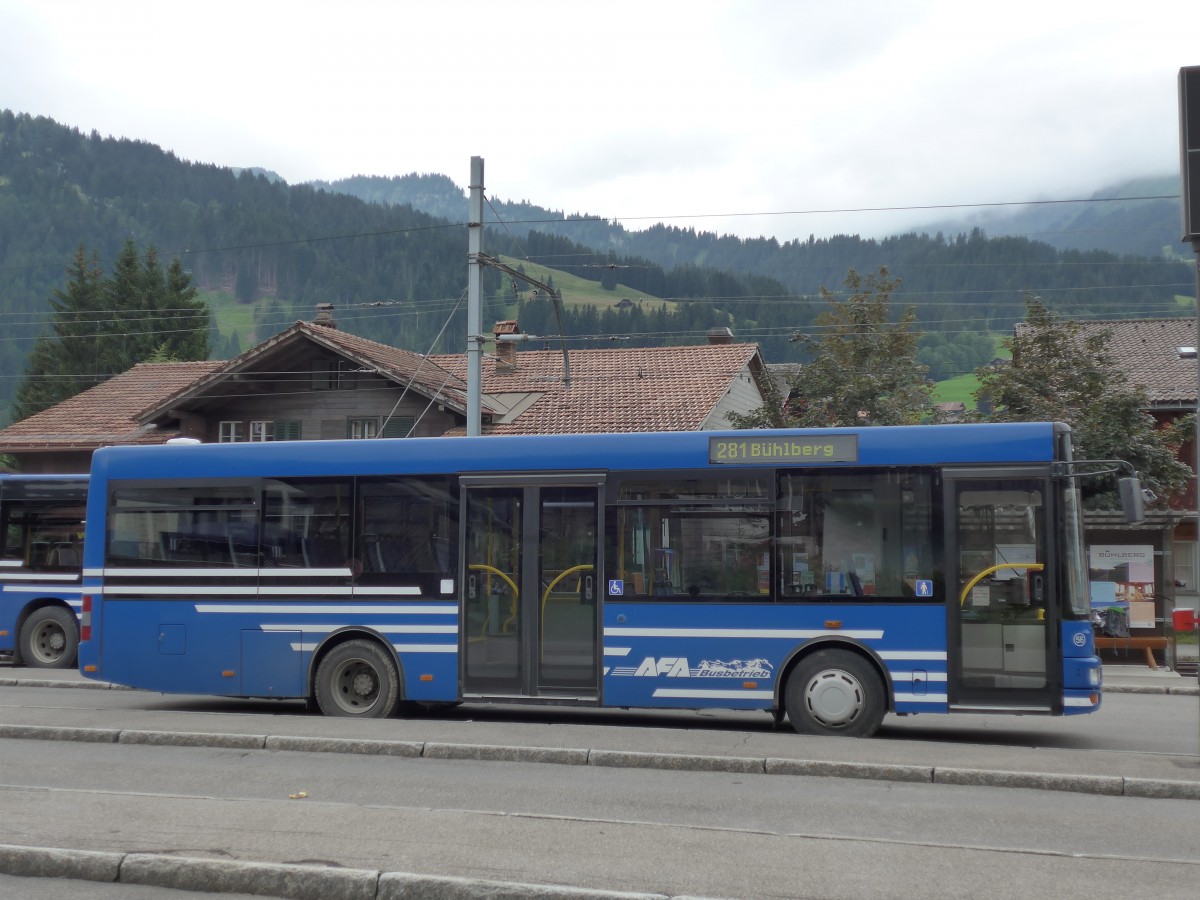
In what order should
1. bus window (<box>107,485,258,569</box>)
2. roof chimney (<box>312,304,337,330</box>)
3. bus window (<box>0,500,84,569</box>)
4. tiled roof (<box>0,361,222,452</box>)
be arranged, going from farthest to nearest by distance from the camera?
roof chimney (<box>312,304,337,330</box>)
tiled roof (<box>0,361,222,452</box>)
bus window (<box>0,500,84,569</box>)
bus window (<box>107,485,258,569</box>)

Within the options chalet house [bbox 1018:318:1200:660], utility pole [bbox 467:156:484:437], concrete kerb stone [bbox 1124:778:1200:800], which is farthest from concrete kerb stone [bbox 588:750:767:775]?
utility pole [bbox 467:156:484:437]

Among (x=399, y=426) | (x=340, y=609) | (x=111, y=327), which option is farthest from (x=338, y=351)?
(x=111, y=327)

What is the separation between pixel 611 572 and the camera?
12.7 metres

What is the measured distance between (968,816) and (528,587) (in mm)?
5494

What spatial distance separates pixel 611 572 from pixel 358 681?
3072mm

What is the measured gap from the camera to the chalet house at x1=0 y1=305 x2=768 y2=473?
35500 mm

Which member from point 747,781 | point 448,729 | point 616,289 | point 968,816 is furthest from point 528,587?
point 616,289

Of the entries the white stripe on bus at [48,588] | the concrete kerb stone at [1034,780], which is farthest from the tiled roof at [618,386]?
the concrete kerb stone at [1034,780]

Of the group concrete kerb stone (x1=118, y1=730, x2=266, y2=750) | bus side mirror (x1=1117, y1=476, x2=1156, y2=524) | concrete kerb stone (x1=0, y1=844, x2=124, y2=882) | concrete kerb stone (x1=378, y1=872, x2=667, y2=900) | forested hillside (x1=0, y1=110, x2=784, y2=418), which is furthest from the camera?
forested hillside (x1=0, y1=110, x2=784, y2=418)

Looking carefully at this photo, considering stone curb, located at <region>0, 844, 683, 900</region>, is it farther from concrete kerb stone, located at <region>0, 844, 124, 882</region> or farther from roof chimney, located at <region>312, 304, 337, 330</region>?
roof chimney, located at <region>312, 304, 337, 330</region>

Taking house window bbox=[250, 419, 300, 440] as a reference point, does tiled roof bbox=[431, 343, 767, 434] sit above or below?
above

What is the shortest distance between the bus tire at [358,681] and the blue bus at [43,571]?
9405 mm

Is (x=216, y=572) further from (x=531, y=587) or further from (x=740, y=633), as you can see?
(x=740, y=633)

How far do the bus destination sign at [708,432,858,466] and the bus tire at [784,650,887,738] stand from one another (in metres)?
1.85
